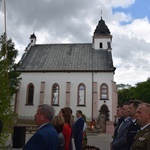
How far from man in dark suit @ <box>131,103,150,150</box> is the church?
1089 inches

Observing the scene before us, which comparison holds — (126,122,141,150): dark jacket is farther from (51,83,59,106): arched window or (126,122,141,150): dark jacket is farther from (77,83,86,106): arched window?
(51,83,59,106): arched window

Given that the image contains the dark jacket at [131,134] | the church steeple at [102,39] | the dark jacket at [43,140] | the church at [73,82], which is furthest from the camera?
A: the church steeple at [102,39]

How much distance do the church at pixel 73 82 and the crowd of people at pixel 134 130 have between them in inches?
988

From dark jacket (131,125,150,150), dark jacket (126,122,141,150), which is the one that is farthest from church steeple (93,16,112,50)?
dark jacket (131,125,150,150)

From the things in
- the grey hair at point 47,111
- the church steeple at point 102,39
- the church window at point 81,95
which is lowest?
the grey hair at point 47,111

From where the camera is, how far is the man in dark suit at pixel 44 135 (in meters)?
2.76

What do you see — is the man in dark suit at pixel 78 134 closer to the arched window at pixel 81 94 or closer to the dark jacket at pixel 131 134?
the dark jacket at pixel 131 134

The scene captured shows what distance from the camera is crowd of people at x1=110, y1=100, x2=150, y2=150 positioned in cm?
296

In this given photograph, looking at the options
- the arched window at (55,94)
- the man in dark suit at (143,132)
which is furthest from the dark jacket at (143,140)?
the arched window at (55,94)

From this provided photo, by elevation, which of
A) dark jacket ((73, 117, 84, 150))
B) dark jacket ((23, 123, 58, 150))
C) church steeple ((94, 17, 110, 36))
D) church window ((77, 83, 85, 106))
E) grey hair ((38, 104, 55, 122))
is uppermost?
church steeple ((94, 17, 110, 36))

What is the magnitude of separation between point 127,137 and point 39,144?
94.7 inches

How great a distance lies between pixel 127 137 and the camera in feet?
14.5

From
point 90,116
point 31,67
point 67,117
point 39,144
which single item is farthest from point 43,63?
point 39,144

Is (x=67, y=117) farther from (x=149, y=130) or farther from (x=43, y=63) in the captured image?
(x=43, y=63)
